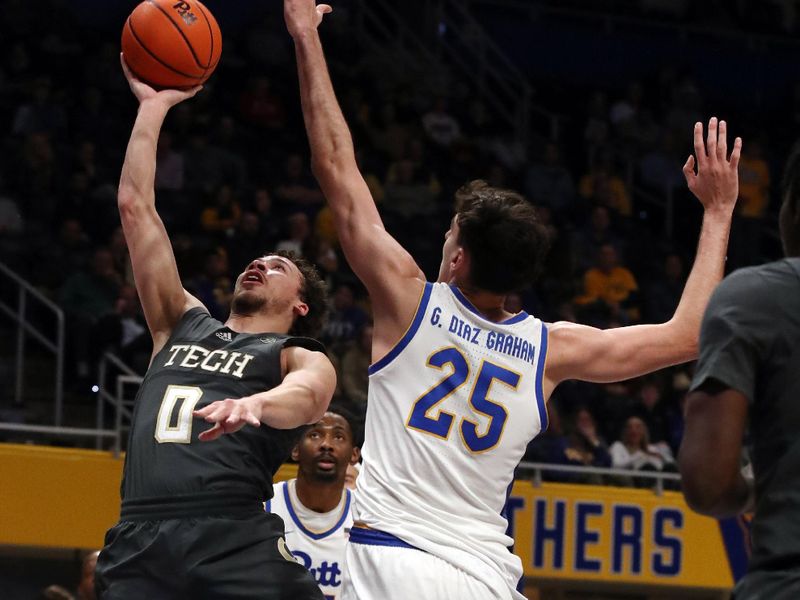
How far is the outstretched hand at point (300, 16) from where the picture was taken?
4629 mm

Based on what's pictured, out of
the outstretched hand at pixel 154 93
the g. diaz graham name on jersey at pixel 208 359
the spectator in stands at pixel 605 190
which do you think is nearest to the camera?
the g. diaz graham name on jersey at pixel 208 359

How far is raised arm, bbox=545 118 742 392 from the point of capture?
452 centimetres

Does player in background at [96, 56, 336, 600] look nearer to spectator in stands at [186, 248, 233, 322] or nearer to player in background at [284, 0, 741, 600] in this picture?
player in background at [284, 0, 741, 600]

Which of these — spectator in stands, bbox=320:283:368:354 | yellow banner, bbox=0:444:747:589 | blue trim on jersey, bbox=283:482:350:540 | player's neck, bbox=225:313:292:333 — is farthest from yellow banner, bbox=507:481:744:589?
player's neck, bbox=225:313:292:333

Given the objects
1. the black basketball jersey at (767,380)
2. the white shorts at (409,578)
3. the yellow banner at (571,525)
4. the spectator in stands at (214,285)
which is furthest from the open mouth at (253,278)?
the spectator in stands at (214,285)

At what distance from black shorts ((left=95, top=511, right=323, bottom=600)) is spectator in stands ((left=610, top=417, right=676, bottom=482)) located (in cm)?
828

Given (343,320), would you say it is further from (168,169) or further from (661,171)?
(661,171)

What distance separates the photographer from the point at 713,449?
268 centimetres

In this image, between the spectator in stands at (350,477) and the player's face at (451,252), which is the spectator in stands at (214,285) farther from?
the player's face at (451,252)

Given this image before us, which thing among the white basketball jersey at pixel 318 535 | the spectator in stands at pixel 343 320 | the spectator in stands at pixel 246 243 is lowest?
the white basketball jersey at pixel 318 535

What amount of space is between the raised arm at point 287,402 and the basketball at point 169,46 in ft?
4.72

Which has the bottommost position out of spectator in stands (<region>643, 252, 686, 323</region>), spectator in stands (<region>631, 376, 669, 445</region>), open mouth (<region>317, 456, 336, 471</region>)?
open mouth (<region>317, 456, 336, 471</region>)

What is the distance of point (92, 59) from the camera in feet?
49.3

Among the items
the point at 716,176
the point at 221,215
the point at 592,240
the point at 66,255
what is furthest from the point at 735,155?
the point at 592,240
